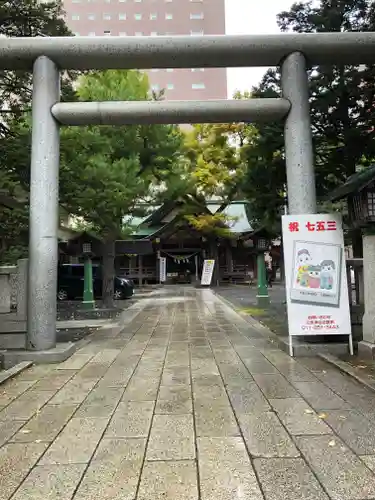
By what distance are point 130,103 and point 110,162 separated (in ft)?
25.5

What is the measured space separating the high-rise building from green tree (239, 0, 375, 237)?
5689cm

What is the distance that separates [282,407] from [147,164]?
14785 mm

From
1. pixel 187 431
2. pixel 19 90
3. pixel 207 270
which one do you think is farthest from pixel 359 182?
pixel 207 270

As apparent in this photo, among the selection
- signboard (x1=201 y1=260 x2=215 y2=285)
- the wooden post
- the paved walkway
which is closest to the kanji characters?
the paved walkway

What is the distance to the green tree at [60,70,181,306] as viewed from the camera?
10.2m

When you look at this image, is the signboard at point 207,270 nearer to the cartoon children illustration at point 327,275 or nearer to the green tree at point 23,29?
the green tree at point 23,29

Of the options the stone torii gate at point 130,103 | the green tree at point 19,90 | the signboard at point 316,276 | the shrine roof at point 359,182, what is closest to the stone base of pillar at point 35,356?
the stone torii gate at point 130,103

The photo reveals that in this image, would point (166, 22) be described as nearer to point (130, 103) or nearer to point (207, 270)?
point (207, 270)

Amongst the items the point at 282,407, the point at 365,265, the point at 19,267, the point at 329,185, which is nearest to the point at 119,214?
the point at 329,185

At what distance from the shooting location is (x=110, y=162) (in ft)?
48.7

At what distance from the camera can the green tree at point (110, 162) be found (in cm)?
1023

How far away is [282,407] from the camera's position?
416 centimetres

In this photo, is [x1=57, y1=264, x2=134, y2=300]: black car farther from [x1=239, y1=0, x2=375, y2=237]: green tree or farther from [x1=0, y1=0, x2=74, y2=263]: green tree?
[x1=239, y1=0, x2=375, y2=237]: green tree

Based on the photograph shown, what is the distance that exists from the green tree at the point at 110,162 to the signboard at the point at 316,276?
568cm
